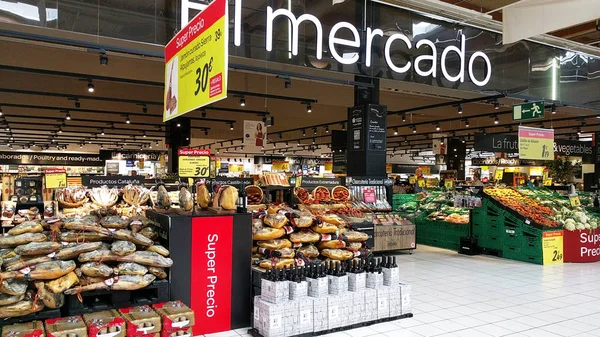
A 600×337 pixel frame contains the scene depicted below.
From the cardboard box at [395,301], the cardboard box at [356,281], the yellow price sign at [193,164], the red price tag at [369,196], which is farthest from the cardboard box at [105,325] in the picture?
the red price tag at [369,196]

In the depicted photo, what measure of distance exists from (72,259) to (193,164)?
5118 millimetres

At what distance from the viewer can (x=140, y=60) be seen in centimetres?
973

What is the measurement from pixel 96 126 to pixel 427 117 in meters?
13.7

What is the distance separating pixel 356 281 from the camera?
14.4 feet

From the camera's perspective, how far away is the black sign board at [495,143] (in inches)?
426

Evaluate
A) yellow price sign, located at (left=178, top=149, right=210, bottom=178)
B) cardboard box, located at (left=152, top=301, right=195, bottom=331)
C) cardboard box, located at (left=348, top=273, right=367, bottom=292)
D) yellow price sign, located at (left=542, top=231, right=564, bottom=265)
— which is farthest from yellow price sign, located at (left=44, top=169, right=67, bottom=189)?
yellow price sign, located at (left=542, top=231, right=564, bottom=265)

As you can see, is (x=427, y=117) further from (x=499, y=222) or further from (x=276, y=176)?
(x=276, y=176)

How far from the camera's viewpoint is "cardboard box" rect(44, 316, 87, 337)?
2777 mm

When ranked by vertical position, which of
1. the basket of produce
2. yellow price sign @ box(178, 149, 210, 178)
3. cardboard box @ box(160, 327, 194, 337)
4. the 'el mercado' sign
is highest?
the 'el mercado' sign

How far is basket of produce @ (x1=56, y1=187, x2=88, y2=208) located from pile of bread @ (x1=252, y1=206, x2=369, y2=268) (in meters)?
2.63

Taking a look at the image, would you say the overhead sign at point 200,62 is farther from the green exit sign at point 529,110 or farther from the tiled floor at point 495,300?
the green exit sign at point 529,110

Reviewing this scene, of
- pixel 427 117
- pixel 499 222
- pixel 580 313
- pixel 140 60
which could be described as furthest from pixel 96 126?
pixel 580 313

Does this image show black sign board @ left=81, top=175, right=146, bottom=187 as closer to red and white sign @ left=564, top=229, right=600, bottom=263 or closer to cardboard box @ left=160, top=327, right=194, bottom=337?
cardboard box @ left=160, top=327, right=194, bottom=337

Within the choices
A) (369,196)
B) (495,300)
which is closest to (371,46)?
(369,196)
